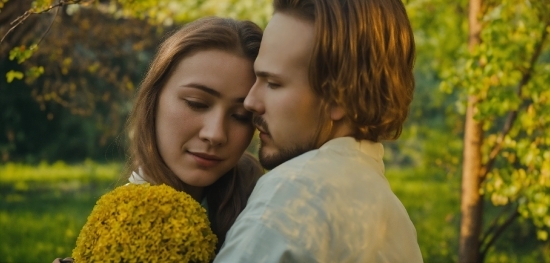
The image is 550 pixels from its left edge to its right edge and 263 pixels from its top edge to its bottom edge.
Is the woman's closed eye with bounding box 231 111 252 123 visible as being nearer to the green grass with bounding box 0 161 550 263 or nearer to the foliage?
the green grass with bounding box 0 161 550 263

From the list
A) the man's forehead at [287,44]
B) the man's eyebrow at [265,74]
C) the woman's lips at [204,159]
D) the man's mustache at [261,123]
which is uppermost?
the man's forehead at [287,44]

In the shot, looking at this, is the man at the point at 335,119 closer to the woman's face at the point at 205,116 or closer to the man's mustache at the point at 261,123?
the man's mustache at the point at 261,123

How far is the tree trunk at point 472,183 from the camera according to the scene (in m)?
5.30

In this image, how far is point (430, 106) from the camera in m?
9.36

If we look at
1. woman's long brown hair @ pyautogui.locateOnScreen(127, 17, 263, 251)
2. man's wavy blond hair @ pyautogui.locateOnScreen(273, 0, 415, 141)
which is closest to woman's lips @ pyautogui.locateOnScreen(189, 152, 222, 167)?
woman's long brown hair @ pyautogui.locateOnScreen(127, 17, 263, 251)

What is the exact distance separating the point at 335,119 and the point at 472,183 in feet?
11.3

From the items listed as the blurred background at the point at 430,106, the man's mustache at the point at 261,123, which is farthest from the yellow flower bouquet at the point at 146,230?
the blurred background at the point at 430,106

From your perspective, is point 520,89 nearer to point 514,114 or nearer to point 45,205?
point 514,114

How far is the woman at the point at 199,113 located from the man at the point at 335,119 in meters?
0.37

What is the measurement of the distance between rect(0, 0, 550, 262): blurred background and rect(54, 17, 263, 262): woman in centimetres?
41

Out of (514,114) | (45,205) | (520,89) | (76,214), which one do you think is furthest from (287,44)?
(45,205)

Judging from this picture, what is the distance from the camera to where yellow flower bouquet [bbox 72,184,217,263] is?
6.52ft

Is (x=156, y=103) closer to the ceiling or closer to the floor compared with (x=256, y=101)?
closer to the floor

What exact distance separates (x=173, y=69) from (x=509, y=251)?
622 cm
